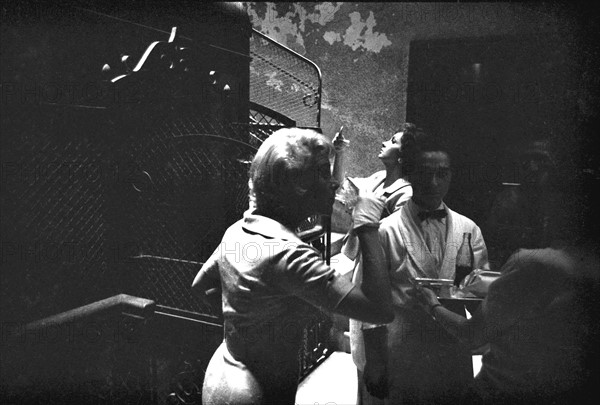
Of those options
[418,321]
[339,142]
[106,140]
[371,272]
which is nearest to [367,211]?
[371,272]

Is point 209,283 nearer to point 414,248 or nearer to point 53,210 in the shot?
point 414,248

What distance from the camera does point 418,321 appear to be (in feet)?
6.43

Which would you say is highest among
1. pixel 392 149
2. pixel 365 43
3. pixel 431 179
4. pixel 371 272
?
pixel 365 43

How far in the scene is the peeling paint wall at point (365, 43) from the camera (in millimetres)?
1925

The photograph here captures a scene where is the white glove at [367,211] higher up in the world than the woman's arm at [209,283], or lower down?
higher up

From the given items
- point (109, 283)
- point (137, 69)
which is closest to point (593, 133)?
point (137, 69)

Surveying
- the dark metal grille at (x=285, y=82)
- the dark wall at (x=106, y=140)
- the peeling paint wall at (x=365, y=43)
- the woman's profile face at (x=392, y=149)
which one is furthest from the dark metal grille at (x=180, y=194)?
the woman's profile face at (x=392, y=149)

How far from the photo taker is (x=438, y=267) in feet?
6.33

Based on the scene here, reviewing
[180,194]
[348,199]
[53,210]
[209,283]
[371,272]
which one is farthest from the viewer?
[180,194]

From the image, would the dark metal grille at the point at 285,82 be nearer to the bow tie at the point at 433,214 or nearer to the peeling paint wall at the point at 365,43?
the peeling paint wall at the point at 365,43

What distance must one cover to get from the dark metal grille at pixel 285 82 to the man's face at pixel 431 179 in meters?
0.68

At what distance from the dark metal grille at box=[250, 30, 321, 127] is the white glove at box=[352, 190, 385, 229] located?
2.41 ft

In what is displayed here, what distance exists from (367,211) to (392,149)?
1.48 feet

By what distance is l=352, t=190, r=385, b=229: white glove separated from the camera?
66.7 inches
